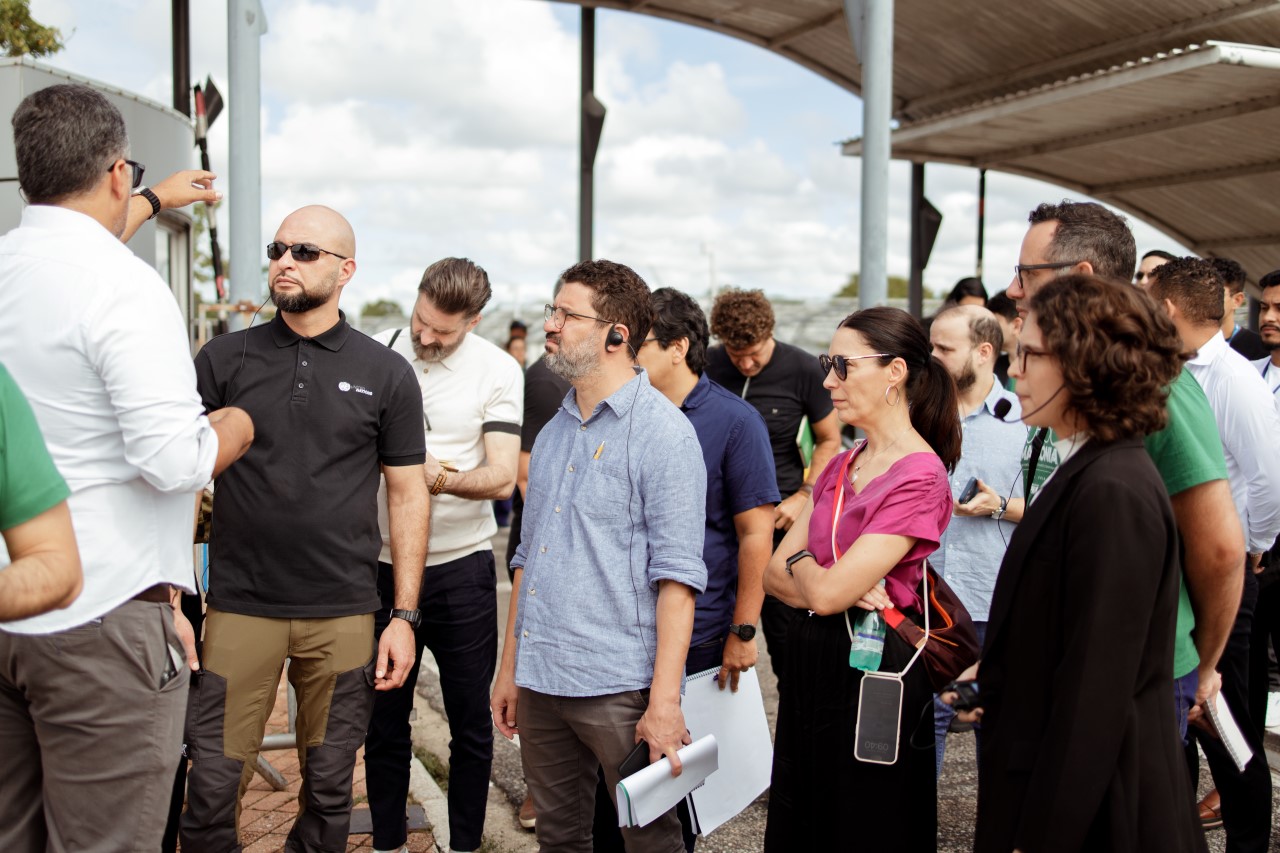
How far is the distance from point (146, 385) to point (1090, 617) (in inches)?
76.2

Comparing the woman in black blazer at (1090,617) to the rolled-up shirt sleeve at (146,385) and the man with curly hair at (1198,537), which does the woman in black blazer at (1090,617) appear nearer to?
the man with curly hair at (1198,537)

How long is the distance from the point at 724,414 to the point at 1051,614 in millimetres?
1766

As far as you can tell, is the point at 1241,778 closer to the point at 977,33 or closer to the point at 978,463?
the point at 978,463

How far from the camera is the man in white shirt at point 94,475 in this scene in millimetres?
2281

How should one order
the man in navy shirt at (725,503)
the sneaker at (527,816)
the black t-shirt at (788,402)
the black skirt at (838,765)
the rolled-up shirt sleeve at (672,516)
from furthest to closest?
the black t-shirt at (788,402) < the sneaker at (527,816) < the man in navy shirt at (725,503) < the rolled-up shirt sleeve at (672,516) < the black skirt at (838,765)

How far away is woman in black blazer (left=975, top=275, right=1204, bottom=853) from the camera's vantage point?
6.63ft

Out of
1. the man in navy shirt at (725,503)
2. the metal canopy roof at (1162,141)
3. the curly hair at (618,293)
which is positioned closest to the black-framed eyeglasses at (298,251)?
the curly hair at (618,293)

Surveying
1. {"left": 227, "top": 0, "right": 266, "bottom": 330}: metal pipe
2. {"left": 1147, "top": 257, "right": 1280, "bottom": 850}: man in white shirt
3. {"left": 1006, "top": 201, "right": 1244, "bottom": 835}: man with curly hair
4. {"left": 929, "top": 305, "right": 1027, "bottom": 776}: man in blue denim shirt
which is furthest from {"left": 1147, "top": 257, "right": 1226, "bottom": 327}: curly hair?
{"left": 227, "top": 0, "right": 266, "bottom": 330}: metal pipe

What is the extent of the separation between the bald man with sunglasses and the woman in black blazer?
6.06 ft

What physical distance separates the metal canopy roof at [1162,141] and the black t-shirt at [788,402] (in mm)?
5133

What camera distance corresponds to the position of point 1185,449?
246 cm

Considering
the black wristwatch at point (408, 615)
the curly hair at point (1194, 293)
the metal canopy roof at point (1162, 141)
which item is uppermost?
the metal canopy roof at point (1162, 141)

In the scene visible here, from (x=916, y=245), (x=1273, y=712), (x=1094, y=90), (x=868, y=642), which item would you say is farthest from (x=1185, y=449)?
(x=916, y=245)

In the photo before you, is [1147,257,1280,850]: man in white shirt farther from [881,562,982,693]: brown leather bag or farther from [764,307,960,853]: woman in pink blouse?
[881,562,982,693]: brown leather bag
